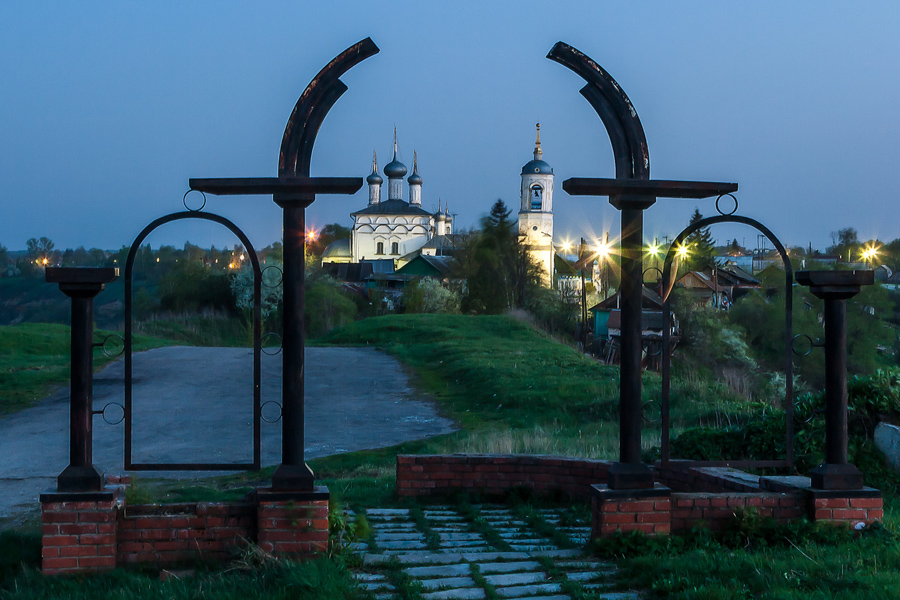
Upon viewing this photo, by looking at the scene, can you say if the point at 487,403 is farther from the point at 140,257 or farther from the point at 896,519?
the point at 140,257

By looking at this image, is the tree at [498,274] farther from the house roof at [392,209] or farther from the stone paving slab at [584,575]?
the house roof at [392,209]

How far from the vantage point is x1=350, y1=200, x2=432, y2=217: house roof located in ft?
325

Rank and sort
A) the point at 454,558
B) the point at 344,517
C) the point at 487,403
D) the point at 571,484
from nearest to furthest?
the point at 454,558 → the point at 344,517 → the point at 571,484 → the point at 487,403

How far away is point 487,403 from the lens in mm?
16000

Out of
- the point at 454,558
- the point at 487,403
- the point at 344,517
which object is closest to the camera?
the point at 454,558

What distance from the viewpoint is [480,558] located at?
5070mm

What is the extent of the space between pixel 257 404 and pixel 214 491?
3631 millimetres

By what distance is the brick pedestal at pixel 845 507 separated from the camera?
5.29 m

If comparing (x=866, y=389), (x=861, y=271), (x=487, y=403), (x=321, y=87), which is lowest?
(x=487, y=403)

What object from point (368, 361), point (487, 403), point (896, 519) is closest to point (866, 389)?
point (896, 519)

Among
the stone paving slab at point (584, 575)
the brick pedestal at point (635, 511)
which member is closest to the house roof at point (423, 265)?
the brick pedestal at point (635, 511)

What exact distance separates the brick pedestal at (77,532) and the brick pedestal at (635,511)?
2.89 metres

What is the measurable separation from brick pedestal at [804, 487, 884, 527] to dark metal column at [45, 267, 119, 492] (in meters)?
4.35

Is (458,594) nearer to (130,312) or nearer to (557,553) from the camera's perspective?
(557,553)
